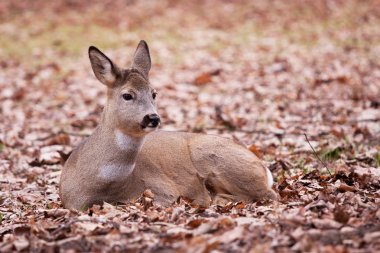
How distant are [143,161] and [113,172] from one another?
19.5 inches

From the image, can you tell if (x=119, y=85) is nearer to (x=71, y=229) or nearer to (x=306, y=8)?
(x=71, y=229)

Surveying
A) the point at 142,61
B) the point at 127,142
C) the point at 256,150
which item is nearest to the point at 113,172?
the point at 127,142

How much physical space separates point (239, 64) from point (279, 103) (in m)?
3.47

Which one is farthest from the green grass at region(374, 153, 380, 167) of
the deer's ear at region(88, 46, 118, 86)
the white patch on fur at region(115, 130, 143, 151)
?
the deer's ear at region(88, 46, 118, 86)

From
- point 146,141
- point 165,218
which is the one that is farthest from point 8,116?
point 165,218

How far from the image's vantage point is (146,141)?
6547 millimetres

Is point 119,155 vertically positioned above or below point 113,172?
above

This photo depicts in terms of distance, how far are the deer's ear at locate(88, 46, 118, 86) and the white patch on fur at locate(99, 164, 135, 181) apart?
733mm

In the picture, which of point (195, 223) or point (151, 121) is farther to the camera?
point (151, 121)

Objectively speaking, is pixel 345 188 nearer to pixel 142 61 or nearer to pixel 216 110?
pixel 142 61

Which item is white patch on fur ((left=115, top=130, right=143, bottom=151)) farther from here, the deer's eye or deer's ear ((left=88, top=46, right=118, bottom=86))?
deer's ear ((left=88, top=46, right=118, bottom=86))

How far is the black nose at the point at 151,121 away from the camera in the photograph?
5.61 metres

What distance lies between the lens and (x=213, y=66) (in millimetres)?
14133

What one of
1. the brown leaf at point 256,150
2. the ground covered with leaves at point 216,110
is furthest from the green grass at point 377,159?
the brown leaf at point 256,150
